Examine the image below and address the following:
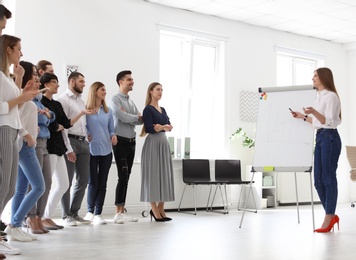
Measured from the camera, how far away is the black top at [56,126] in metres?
4.67

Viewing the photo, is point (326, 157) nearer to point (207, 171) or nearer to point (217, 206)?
point (207, 171)

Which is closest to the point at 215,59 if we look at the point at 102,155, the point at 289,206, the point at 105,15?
the point at 105,15

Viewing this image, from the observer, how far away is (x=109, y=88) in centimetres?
696

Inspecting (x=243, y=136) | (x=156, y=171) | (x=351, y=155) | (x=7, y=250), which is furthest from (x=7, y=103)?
(x=351, y=155)

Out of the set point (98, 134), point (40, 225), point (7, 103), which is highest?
point (7, 103)

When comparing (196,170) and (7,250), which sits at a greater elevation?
(196,170)

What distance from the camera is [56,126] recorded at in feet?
15.4

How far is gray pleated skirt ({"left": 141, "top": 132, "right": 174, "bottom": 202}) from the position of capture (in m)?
5.78

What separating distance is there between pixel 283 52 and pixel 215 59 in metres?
1.57

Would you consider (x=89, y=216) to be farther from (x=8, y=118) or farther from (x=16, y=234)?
(x=8, y=118)

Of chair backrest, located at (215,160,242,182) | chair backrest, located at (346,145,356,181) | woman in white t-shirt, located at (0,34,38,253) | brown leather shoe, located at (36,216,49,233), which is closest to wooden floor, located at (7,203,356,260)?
brown leather shoe, located at (36,216,49,233)

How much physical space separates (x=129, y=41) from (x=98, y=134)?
222 centimetres

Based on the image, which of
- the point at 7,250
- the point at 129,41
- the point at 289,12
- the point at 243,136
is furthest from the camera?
the point at 243,136

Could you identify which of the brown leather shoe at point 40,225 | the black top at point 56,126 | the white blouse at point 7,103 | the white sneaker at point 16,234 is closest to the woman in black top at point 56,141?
the black top at point 56,126
